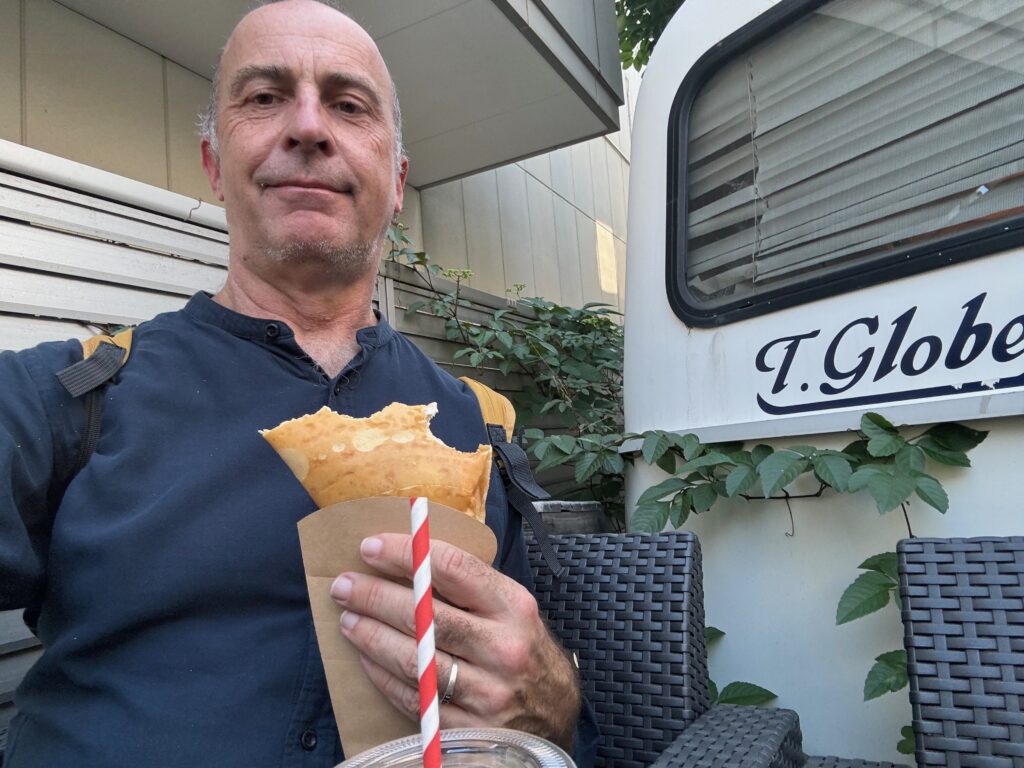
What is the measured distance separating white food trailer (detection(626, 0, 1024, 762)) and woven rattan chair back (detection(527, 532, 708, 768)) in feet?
1.39

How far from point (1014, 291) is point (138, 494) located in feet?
6.22

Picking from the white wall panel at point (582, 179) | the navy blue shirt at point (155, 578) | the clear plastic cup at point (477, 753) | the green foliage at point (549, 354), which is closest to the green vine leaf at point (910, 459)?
the clear plastic cup at point (477, 753)

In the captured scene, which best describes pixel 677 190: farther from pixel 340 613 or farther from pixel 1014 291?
pixel 340 613

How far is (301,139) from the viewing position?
1.33m

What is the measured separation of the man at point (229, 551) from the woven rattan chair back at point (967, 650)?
0.62 metres

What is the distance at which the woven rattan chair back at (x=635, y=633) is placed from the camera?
1.40 metres

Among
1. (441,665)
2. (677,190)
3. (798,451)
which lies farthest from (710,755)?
(677,190)

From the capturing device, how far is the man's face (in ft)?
4.41

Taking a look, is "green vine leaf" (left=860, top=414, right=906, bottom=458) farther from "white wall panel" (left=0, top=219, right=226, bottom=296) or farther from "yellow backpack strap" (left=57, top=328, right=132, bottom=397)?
"white wall panel" (left=0, top=219, right=226, bottom=296)

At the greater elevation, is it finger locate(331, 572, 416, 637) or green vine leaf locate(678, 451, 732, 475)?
green vine leaf locate(678, 451, 732, 475)

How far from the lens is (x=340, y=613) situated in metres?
0.84

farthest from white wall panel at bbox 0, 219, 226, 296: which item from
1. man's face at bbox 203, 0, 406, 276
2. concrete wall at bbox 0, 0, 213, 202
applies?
man's face at bbox 203, 0, 406, 276

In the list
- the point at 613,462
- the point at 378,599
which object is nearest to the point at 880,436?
the point at 613,462

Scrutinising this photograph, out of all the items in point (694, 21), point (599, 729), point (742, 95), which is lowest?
point (599, 729)
